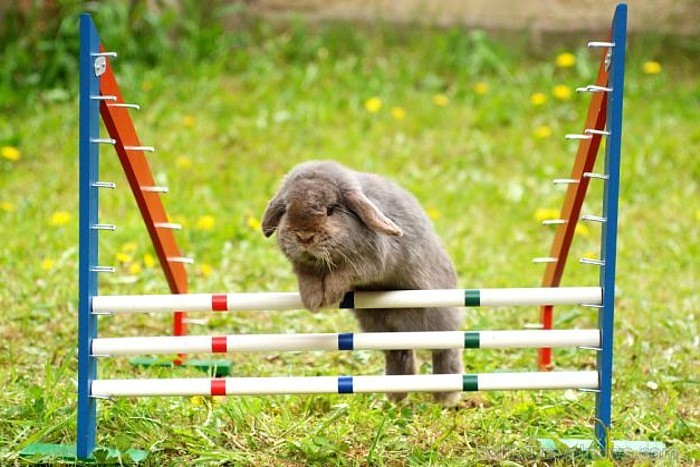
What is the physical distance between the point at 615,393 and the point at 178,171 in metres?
3.21

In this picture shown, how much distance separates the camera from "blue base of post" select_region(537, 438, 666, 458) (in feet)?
10.7

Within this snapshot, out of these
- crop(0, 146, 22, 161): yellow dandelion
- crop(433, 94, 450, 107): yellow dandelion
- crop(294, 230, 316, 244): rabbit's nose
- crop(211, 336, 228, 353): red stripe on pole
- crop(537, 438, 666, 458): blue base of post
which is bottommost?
Result: crop(537, 438, 666, 458): blue base of post

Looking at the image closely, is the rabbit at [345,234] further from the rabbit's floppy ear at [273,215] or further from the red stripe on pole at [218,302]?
the red stripe on pole at [218,302]

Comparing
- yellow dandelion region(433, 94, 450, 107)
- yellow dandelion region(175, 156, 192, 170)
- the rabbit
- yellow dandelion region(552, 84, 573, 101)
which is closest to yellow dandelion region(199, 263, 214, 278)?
yellow dandelion region(175, 156, 192, 170)

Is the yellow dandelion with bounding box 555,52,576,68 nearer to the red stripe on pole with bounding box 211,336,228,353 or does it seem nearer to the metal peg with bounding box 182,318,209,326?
the metal peg with bounding box 182,318,209,326

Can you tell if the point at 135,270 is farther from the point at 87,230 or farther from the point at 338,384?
the point at 338,384

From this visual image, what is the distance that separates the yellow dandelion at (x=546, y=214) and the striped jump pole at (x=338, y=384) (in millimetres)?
2698

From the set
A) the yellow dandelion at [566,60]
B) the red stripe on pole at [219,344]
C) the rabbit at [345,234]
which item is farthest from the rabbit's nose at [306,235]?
the yellow dandelion at [566,60]

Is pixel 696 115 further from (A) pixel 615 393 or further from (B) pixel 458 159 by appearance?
(A) pixel 615 393

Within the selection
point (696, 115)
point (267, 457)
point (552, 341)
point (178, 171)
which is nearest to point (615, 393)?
point (552, 341)

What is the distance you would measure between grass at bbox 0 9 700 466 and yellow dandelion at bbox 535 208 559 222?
0.20 ft

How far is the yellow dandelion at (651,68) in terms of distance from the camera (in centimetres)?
741

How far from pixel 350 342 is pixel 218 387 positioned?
42 cm

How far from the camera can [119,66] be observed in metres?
7.22
